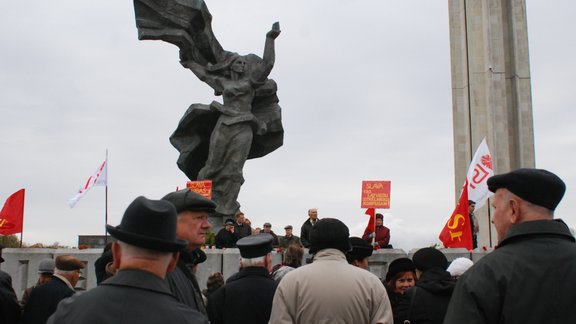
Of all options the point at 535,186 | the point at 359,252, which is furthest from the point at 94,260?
the point at 535,186

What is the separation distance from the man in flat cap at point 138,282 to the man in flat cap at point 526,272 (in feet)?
3.41

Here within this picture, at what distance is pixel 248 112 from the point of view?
17.2 m

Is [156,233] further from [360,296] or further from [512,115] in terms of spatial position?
[512,115]

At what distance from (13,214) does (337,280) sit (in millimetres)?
10618

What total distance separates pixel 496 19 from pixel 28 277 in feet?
59.2

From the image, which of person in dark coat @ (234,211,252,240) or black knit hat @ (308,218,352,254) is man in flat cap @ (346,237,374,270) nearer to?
black knit hat @ (308,218,352,254)

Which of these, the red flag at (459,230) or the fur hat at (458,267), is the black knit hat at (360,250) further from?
the red flag at (459,230)

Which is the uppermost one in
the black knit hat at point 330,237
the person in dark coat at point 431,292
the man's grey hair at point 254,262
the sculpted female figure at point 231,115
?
the sculpted female figure at point 231,115

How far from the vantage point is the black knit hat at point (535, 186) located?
3203 mm

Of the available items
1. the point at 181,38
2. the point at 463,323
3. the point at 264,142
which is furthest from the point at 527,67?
the point at 463,323

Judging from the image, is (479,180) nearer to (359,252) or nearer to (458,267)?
(458,267)

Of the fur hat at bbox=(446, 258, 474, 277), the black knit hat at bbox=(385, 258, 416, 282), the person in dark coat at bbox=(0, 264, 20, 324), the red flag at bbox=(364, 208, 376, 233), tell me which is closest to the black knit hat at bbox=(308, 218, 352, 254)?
the fur hat at bbox=(446, 258, 474, 277)

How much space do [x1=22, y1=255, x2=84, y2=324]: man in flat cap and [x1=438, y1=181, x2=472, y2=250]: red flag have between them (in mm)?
7275

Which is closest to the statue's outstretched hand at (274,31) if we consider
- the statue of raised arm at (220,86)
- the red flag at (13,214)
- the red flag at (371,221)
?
the statue of raised arm at (220,86)
